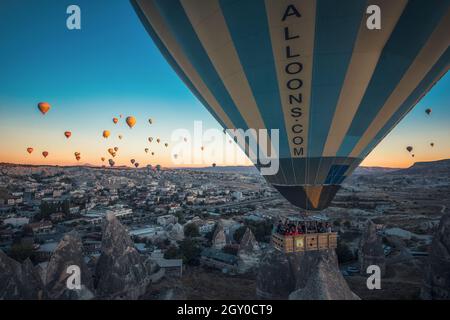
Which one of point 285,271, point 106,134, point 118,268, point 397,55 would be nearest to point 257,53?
point 397,55

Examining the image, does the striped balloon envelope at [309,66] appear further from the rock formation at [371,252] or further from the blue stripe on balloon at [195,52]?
the rock formation at [371,252]

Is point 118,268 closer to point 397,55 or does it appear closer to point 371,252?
point 397,55

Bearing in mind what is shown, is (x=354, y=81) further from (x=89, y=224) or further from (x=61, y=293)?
(x=89, y=224)

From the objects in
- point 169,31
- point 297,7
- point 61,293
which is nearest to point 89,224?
point 61,293

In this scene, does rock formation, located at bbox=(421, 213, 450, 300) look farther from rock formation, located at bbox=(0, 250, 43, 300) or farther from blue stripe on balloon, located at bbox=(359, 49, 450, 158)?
rock formation, located at bbox=(0, 250, 43, 300)

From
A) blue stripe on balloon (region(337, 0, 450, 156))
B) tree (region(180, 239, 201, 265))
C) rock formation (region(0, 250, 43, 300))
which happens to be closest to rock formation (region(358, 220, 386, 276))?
tree (region(180, 239, 201, 265))
